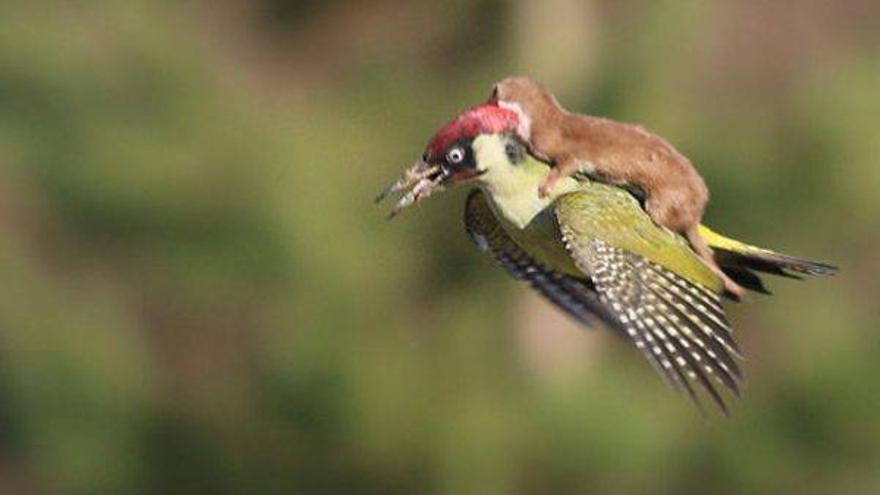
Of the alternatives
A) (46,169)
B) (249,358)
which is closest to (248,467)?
(249,358)

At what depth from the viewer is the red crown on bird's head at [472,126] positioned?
7.91ft

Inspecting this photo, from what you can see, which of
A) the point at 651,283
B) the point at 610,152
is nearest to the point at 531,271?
the point at 651,283

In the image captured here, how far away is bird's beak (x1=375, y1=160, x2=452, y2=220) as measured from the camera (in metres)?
2.40

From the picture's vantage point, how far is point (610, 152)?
7.98ft

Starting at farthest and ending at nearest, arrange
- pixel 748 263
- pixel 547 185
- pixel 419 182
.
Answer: pixel 748 263 → pixel 547 185 → pixel 419 182

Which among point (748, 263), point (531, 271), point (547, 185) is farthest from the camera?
point (531, 271)

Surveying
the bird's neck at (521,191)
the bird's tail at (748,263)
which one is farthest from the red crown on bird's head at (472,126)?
the bird's tail at (748,263)

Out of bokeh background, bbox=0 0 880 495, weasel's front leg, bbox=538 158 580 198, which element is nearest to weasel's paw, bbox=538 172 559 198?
weasel's front leg, bbox=538 158 580 198

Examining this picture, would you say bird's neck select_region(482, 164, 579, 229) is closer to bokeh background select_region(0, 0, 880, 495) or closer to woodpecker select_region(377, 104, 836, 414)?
woodpecker select_region(377, 104, 836, 414)

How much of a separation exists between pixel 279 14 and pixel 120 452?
1.28 m

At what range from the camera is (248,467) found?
24.2 feet

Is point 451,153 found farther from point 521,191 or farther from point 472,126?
point 521,191

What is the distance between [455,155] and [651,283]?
0.36 metres

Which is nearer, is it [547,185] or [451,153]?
[451,153]
